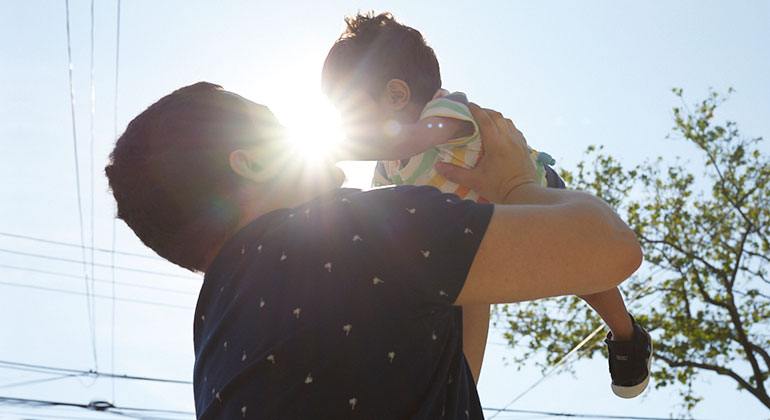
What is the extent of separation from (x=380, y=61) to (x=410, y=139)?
2.25ft

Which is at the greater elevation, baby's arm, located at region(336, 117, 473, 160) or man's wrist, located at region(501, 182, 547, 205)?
baby's arm, located at region(336, 117, 473, 160)

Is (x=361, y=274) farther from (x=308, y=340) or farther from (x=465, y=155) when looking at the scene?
(x=465, y=155)

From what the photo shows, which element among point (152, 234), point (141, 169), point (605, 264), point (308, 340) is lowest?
point (308, 340)

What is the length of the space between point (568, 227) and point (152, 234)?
2.73ft

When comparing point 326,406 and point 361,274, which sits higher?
point 361,274

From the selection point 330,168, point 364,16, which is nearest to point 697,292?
point 364,16

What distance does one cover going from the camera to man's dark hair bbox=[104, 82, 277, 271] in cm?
131

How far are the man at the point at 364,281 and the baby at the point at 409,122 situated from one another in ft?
3.10

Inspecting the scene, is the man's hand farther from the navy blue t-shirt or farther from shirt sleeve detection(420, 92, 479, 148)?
shirt sleeve detection(420, 92, 479, 148)

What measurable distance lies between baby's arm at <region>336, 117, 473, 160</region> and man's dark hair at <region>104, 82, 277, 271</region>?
846mm

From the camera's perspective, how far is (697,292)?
13.3 metres

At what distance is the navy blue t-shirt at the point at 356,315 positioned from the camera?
1.05 metres

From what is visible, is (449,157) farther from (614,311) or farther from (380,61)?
(614,311)

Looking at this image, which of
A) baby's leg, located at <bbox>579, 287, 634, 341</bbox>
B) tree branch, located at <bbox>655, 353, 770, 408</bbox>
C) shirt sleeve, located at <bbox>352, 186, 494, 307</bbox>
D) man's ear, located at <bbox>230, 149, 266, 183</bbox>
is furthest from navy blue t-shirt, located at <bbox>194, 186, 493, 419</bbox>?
tree branch, located at <bbox>655, 353, 770, 408</bbox>
